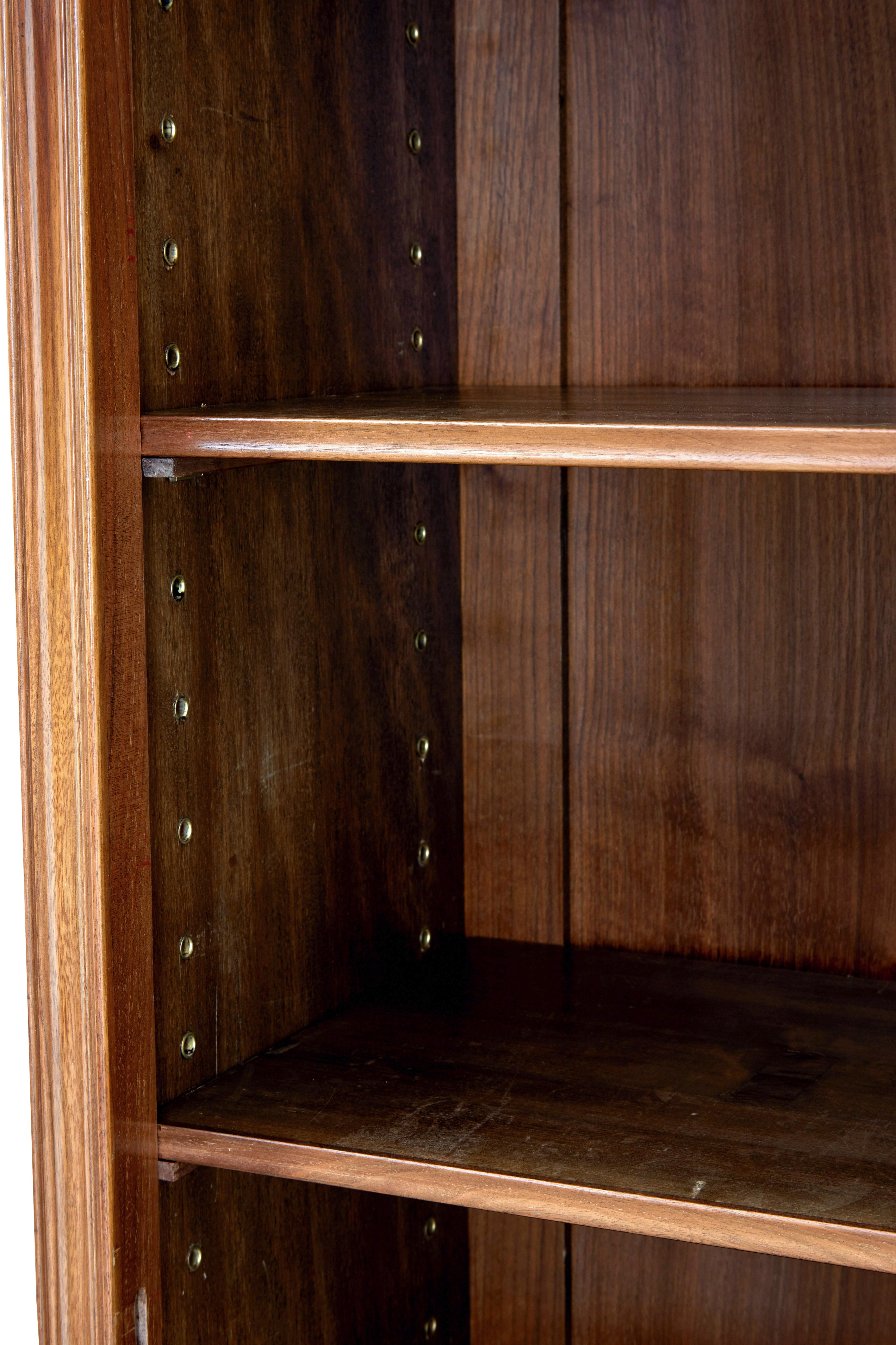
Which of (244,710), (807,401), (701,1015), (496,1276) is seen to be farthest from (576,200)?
(496,1276)

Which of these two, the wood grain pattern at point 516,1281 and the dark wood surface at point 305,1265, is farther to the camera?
the wood grain pattern at point 516,1281

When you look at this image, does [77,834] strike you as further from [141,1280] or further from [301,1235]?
[301,1235]

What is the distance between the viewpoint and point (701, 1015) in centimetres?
107

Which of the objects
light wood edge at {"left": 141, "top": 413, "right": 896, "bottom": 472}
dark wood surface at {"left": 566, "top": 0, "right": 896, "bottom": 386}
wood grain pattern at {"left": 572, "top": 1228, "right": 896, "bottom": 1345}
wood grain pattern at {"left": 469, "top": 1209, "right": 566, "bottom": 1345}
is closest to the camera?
light wood edge at {"left": 141, "top": 413, "right": 896, "bottom": 472}

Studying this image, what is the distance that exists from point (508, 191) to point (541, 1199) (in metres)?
0.74

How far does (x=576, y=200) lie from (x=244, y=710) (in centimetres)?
49

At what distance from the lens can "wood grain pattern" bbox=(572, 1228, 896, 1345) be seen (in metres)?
1.18

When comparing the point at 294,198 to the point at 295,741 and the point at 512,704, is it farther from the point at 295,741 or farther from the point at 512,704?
the point at 512,704

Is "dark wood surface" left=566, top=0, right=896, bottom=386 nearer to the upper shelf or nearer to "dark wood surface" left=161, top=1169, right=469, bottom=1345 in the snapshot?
the upper shelf

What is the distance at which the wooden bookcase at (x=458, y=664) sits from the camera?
80 centimetres

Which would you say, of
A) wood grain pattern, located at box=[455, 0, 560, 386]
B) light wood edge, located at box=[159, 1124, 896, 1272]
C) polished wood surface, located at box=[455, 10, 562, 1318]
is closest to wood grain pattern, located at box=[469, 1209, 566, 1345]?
polished wood surface, located at box=[455, 10, 562, 1318]

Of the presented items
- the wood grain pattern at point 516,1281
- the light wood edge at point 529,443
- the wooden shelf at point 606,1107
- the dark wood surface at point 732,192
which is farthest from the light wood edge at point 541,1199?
the dark wood surface at point 732,192

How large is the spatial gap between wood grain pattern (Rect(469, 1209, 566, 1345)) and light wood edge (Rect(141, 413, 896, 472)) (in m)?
0.75

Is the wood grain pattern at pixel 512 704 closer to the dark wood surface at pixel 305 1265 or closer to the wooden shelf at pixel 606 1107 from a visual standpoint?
the wooden shelf at pixel 606 1107
